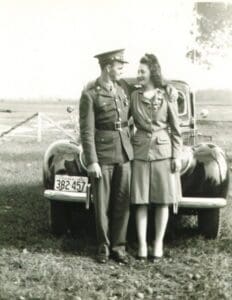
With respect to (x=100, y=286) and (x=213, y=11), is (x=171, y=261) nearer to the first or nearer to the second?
(x=100, y=286)

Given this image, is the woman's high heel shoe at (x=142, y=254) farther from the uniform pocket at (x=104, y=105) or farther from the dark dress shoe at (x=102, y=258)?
the uniform pocket at (x=104, y=105)

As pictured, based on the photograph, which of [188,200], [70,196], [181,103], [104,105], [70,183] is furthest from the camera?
[181,103]

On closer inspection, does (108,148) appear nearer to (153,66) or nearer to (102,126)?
(102,126)

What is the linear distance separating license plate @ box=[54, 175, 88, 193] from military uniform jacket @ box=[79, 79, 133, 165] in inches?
18.8

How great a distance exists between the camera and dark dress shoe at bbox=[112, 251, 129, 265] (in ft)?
15.7

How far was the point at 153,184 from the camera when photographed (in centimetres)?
484

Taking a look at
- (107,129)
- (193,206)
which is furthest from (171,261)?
(107,129)

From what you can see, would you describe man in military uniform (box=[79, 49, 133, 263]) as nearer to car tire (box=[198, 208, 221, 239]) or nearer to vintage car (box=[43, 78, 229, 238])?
vintage car (box=[43, 78, 229, 238])

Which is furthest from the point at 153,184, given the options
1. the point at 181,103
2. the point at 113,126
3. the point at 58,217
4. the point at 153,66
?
the point at 181,103

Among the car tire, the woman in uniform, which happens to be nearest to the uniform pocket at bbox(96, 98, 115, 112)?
the woman in uniform

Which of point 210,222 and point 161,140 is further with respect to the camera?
point 210,222

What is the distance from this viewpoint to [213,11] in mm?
7715

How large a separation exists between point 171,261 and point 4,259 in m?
1.39

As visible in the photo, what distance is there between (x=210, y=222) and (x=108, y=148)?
1.33 m
